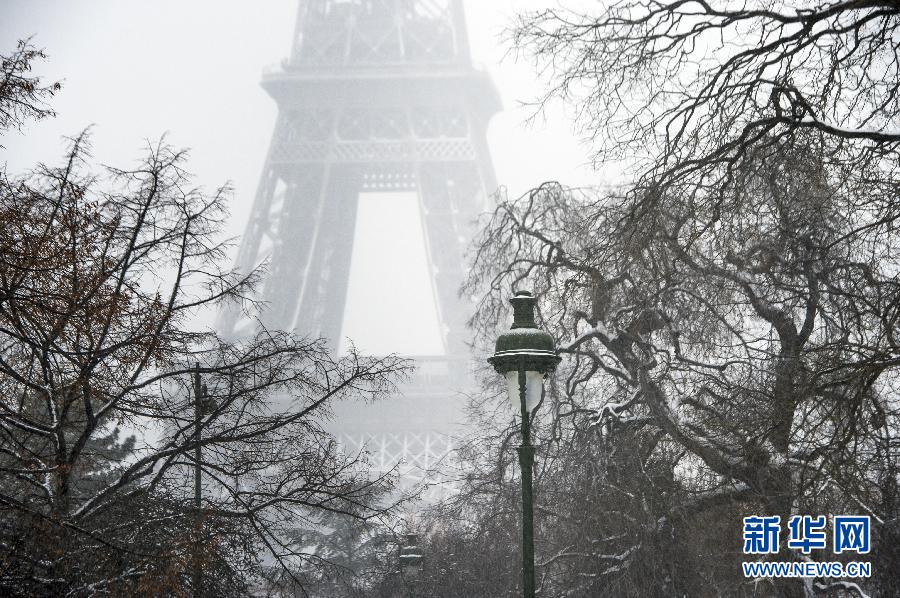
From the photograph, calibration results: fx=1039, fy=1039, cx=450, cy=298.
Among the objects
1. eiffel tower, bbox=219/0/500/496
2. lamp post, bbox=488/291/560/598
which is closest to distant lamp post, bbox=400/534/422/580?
lamp post, bbox=488/291/560/598

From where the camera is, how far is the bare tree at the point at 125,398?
6.74m

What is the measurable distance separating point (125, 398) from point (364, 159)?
163 feet

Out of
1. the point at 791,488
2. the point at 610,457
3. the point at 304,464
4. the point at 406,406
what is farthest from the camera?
the point at 406,406

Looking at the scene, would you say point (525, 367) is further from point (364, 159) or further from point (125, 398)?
point (364, 159)

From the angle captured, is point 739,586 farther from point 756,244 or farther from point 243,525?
point 243,525

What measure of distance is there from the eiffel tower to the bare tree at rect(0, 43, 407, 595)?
137 feet

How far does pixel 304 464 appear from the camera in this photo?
8.62 m

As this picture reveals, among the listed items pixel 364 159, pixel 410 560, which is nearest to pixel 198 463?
pixel 410 560

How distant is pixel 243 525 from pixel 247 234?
1703 inches

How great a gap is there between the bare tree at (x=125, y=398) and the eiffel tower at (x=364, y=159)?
137 feet

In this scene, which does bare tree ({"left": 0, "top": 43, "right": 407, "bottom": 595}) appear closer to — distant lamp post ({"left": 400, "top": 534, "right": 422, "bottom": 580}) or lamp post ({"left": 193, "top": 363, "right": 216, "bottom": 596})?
lamp post ({"left": 193, "top": 363, "right": 216, "bottom": 596})

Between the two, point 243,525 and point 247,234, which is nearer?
point 243,525

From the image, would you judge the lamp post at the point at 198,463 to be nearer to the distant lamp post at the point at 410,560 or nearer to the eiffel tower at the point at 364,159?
the distant lamp post at the point at 410,560

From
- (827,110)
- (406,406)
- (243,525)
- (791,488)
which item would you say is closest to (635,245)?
(827,110)
